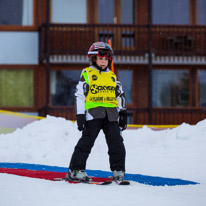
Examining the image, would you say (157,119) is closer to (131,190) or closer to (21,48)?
(21,48)

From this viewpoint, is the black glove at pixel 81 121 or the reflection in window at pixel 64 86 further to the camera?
the reflection in window at pixel 64 86

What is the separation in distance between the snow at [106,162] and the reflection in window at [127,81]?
642cm

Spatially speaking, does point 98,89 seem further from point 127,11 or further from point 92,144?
point 127,11

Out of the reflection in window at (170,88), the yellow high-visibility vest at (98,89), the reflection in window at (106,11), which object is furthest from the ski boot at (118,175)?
the reflection in window at (106,11)

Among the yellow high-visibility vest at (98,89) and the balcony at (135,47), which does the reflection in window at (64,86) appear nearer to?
the balcony at (135,47)

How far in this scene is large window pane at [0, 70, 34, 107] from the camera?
15992mm

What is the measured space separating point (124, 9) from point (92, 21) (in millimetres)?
1154

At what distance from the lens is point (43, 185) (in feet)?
17.0

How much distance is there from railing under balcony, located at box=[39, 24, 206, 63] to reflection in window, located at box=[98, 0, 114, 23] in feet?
1.64

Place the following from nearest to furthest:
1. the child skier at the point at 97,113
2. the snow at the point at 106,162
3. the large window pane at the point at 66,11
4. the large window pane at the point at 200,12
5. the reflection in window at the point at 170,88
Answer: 1. the snow at the point at 106,162
2. the child skier at the point at 97,113
3. the large window pane at the point at 66,11
4. the reflection in window at the point at 170,88
5. the large window pane at the point at 200,12

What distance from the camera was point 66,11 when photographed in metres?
16.4

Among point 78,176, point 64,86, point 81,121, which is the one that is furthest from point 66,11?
point 78,176

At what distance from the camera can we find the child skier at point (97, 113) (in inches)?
219

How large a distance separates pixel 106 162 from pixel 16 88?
8672mm
